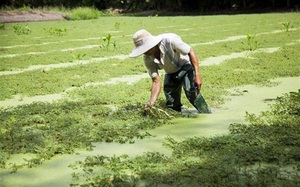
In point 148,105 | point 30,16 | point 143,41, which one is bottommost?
point 148,105

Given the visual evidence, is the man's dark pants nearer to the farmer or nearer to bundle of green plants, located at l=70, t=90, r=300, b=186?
the farmer

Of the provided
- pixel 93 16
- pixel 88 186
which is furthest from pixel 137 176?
pixel 93 16

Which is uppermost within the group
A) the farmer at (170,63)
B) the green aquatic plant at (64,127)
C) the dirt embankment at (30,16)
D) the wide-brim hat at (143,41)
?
the dirt embankment at (30,16)

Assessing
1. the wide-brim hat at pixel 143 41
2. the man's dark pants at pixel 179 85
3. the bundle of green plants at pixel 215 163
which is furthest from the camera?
the man's dark pants at pixel 179 85

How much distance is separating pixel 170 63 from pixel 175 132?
0.94m

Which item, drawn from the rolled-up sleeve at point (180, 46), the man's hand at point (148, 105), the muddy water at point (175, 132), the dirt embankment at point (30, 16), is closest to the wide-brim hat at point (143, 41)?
the rolled-up sleeve at point (180, 46)

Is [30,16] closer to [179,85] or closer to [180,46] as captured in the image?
[179,85]

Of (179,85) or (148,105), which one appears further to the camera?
(179,85)

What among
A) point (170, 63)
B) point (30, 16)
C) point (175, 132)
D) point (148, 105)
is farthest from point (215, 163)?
point (30, 16)

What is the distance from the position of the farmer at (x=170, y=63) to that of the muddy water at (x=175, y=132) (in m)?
0.37

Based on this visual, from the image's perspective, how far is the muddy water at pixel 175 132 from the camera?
276 cm

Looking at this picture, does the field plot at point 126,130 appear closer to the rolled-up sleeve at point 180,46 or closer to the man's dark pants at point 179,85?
the man's dark pants at point 179,85

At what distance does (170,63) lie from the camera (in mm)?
4215

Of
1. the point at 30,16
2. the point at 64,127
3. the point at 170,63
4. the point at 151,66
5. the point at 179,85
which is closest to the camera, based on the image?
the point at 64,127
